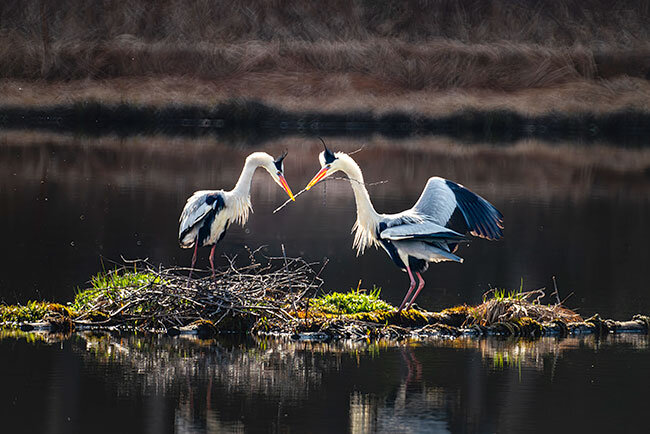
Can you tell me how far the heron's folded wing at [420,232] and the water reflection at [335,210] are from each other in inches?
104

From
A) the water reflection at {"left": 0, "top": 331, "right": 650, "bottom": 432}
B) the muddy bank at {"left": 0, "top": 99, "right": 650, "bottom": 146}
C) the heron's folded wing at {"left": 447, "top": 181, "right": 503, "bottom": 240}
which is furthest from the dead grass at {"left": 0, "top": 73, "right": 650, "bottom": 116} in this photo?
the water reflection at {"left": 0, "top": 331, "right": 650, "bottom": 432}

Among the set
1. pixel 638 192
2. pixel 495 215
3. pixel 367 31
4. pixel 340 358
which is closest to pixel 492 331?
pixel 495 215

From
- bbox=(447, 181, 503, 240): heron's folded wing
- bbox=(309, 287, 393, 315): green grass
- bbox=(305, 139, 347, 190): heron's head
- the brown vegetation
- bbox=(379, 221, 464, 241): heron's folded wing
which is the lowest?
bbox=(309, 287, 393, 315): green grass

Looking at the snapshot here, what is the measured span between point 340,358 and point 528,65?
53.9m

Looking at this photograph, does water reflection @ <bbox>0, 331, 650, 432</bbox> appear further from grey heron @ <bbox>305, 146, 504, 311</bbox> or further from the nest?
grey heron @ <bbox>305, 146, 504, 311</bbox>

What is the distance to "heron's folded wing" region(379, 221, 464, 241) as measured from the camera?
466 inches

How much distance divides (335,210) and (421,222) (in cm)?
1255

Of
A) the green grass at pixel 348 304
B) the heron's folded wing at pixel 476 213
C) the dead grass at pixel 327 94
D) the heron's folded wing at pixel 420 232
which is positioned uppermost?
the dead grass at pixel 327 94

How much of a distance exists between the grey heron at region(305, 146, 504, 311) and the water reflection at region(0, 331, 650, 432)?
95 centimetres

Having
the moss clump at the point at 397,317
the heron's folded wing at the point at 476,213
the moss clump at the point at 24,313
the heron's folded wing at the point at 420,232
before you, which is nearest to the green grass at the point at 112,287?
the moss clump at the point at 24,313

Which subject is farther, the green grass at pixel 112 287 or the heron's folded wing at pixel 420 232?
the green grass at pixel 112 287

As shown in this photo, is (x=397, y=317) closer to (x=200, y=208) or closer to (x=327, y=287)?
(x=200, y=208)

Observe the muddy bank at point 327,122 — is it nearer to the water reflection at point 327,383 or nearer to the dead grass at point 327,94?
the dead grass at point 327,94

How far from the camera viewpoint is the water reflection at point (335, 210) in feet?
53.0
